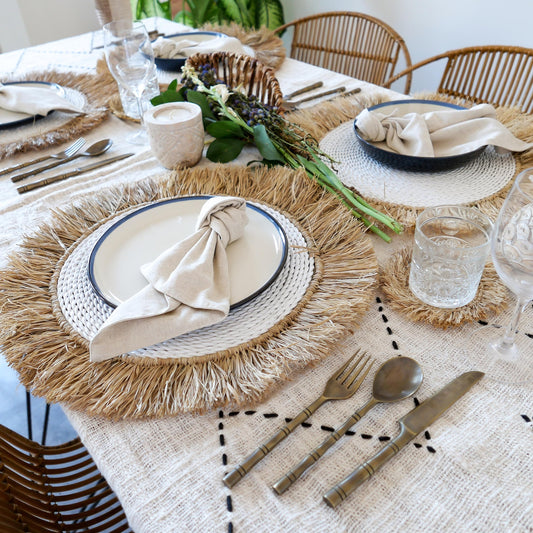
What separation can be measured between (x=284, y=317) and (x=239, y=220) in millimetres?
154

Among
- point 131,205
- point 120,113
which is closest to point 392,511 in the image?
point 131,205

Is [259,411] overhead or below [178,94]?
below

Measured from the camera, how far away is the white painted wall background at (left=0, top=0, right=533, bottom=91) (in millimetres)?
1973

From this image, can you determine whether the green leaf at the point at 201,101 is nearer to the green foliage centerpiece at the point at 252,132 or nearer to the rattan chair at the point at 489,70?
the green foliage centerpiece at the point at 252,132

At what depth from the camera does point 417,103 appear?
0.99 metres

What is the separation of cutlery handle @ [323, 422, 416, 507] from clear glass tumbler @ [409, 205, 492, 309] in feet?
0.62

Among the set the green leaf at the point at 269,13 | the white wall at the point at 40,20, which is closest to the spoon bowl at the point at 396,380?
the green leaf at the point at 269,13

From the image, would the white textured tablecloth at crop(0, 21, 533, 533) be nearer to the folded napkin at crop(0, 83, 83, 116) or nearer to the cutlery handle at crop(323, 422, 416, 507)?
the cutlery handle at crop(323, 422, 416, 507)

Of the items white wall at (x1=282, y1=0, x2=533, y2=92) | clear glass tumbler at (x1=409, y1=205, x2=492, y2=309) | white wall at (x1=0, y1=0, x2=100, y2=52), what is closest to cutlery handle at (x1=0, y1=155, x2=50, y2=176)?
clear glass tumbler at (x1=409, y1=205, x2=492, y2=309)

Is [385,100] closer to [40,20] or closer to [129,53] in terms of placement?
[129,53]

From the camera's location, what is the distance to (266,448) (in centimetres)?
44

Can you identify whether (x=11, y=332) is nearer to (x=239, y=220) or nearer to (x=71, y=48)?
(x=239, y=220)

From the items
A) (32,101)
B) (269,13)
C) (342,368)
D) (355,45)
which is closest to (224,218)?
(342,368)

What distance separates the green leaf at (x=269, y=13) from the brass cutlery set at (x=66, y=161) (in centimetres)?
200
